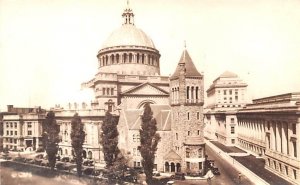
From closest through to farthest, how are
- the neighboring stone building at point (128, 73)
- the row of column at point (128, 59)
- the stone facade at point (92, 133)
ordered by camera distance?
the stone facade at point (92, 133) → the neighboring stone building at point (128, 73) → the row of column at point (128, 59)

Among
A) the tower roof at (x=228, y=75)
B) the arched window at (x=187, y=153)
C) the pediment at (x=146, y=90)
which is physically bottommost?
the arched window at (x=187, y=153)

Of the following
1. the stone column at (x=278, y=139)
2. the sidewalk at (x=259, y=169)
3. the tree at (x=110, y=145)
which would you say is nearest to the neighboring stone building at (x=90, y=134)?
the tree at (x=110, y=145)

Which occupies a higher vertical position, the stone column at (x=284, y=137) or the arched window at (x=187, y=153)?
the stone column at (x=284, y=137)

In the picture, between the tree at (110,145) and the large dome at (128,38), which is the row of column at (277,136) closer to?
the tree at (110,145)

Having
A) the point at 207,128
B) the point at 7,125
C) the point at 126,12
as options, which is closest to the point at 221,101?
the point at 207,128

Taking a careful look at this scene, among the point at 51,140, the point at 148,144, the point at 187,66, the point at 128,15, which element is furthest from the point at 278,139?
the point at 128,15

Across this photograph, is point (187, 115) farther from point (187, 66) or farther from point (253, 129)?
point (253, 129)

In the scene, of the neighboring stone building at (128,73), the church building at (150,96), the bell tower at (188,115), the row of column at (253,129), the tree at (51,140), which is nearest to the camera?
the bell tower at (188,115)
